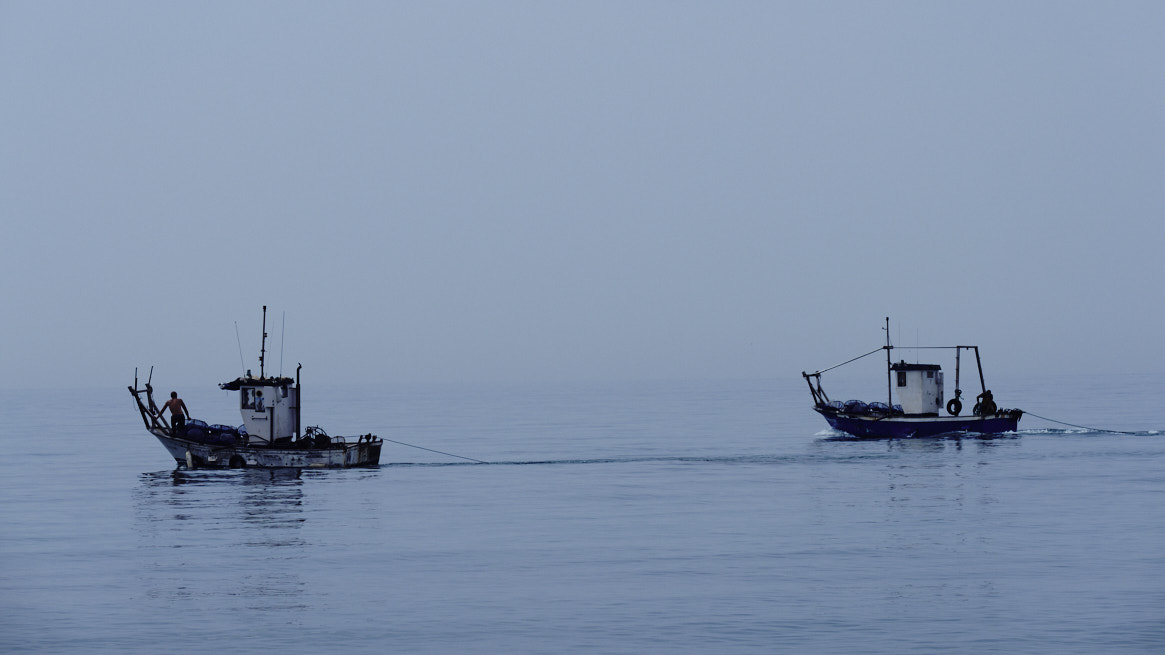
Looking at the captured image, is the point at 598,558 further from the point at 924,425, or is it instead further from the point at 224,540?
the point at 924,425

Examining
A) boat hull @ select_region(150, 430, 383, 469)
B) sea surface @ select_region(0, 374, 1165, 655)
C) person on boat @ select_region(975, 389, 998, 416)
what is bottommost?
sea surface @ select_region(0, 374, 1165, 655)

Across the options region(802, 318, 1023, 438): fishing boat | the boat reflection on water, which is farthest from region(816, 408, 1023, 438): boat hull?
the boat reflection on water

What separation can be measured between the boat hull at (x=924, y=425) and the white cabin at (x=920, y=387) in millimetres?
1077

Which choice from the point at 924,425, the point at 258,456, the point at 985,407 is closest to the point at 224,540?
the point at 258,456

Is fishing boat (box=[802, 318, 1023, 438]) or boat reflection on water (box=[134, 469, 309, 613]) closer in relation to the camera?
boat reflection on water (box=[134, 469, 309, 613])

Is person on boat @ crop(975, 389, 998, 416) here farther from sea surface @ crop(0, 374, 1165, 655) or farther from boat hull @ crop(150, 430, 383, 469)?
boat hull @ crop(150, 430, 383, 469)

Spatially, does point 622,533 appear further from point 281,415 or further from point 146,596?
point 281,415

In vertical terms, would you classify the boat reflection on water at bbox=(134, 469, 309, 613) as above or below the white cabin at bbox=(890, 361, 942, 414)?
below

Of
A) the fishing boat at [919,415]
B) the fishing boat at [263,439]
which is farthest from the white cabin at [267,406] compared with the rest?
the fishing boat at [919,415]

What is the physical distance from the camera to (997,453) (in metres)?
77.2

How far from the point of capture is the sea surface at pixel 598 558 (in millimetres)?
26516

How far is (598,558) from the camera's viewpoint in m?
36.2

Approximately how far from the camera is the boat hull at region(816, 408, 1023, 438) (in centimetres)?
8494

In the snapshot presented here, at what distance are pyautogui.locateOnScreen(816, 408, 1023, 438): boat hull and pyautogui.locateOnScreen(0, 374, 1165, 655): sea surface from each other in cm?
1088
